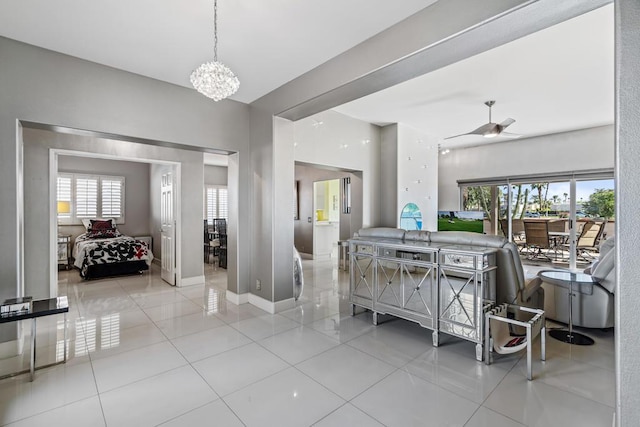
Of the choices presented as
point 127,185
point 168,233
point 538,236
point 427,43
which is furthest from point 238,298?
point 538,236

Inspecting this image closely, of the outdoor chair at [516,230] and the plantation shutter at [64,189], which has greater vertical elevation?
the plantation shutter at [64,189]

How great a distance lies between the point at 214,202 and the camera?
985 centimetres

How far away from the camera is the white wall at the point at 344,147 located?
536 cm

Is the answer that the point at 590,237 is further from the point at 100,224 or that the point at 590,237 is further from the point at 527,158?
the point at 100,224

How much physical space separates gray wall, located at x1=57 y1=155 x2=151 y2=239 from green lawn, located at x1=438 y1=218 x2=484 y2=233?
28.5 feet

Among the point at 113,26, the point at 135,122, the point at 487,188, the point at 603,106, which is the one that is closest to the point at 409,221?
the point at 487,188

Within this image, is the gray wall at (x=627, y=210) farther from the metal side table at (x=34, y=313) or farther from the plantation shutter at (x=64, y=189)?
the plantation shutter at (x=64, y=189)

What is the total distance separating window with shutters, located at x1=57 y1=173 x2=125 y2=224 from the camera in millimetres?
7363

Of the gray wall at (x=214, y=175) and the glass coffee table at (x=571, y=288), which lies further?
the gray wall at (x=214, y=175)

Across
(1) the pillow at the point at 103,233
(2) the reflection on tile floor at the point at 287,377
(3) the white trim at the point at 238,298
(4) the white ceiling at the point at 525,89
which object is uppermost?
(4) the white ceiling at the point at 525,89

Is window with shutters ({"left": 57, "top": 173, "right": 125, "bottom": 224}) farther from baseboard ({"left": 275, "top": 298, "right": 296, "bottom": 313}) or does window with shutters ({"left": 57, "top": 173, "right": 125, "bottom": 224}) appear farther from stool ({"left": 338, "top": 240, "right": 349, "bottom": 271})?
baseboard ({"left": 275, "top": 298, "right": 296, "bottom": 313})

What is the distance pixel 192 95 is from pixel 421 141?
17.5ft

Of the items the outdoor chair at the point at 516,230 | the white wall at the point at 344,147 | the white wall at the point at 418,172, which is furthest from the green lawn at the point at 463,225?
the white wall at the point at 344,147

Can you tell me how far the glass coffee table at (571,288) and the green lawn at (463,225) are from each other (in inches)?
204
